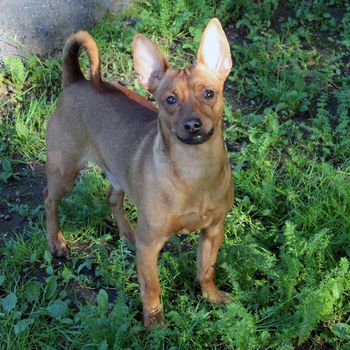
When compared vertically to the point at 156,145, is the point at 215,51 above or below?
above

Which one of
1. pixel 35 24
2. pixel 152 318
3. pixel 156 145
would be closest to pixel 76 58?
pixel 156 145

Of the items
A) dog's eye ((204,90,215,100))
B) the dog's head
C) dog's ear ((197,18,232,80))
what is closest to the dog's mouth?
the dog's head

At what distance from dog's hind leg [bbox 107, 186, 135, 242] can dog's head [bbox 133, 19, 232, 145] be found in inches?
38.4

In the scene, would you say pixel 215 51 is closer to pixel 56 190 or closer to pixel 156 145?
pixel 156 145

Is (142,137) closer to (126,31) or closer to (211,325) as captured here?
(211,325)

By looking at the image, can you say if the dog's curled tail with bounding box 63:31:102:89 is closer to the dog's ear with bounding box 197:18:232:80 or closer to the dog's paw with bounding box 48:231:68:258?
the dog's ear with bounding box 197:18:232:80

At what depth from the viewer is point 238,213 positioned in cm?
391

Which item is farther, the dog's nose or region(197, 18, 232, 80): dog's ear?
region(197, 18, 232, 80): dog's ear

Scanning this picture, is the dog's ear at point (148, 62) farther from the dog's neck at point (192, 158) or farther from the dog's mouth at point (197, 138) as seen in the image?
the dog's mouth at point (197, 138)

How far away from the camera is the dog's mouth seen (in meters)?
2.84

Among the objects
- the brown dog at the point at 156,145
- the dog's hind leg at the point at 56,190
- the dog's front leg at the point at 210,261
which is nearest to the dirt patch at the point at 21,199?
the dog's hind leg at the point at 56,190

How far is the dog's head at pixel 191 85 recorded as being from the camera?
9.35 feet

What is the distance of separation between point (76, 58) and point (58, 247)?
1114mm

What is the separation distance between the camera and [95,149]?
3.69 m
